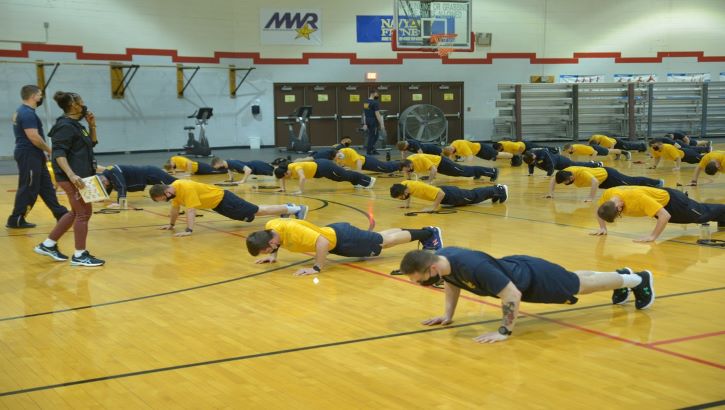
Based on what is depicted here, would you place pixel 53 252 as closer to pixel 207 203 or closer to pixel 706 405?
pixel 207 203

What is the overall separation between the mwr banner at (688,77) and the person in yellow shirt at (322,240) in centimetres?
2323

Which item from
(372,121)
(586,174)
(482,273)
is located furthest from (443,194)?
(372,121)

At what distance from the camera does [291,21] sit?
24719 millimetres

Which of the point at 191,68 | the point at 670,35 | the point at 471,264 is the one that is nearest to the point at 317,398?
the point at 471,264

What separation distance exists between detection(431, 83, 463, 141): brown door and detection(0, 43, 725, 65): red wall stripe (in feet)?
3.02

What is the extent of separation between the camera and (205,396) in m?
4.39

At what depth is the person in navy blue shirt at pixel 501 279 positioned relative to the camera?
5.07 meters

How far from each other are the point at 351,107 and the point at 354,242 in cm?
1848

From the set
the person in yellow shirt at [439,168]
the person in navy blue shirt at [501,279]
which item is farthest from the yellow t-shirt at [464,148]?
the person in navy blue shirt at [501,279]

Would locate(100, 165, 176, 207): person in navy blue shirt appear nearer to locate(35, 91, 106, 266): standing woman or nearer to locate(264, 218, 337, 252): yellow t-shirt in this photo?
locate(35, 91, 106, 266): standing woman

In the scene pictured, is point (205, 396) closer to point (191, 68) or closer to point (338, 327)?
point (338, 327)

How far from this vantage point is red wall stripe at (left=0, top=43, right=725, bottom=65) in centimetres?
2142

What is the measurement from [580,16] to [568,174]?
17605 mm

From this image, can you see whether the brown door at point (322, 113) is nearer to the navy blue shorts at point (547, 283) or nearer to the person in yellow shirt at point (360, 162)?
the person in yellow shirt at point (360, 162)
